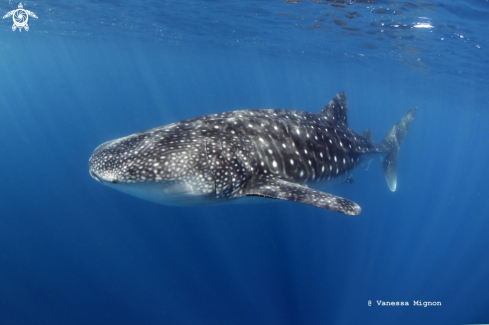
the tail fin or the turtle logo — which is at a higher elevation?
the turtle logo

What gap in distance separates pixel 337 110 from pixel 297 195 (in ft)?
14.6

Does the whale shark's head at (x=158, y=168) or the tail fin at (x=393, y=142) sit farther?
the tail fin at (x=393, y=142)

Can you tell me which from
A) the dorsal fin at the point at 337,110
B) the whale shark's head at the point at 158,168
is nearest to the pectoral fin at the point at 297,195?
the whale shark's head at the point at 158,168

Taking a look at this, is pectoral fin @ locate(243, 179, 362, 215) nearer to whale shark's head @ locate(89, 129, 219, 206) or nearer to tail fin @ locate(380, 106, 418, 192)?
whale shark's head @ locate(89, 129, 219, 206)

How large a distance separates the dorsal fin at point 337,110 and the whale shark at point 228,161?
88cm

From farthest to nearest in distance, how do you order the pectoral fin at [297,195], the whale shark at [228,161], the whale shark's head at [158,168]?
the pectoral fin at [297,195] < the whale shark at [228,161] < the whale shark's head at [158,168]

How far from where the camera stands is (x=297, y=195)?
504 cm

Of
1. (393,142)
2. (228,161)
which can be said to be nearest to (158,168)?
(228,161)

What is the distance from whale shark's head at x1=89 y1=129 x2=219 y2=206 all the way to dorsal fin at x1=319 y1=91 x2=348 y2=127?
440cm

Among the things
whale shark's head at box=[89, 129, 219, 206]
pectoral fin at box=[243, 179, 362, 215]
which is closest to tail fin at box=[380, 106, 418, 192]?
pectoral fin at box=[243, 179, 362, 215]

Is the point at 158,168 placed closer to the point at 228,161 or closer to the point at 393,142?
the point at 228,161

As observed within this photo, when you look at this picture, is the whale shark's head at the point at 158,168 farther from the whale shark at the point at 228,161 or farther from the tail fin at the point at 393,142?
the tail fin at the point at 393,142

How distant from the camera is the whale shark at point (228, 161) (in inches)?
186

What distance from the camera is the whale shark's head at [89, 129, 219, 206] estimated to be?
181 inches
